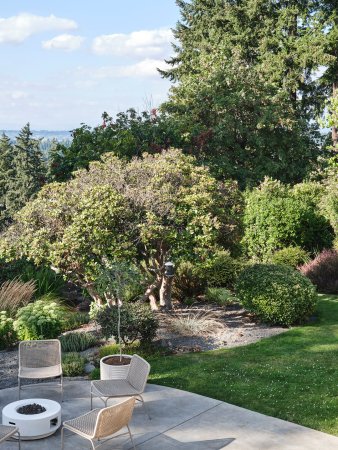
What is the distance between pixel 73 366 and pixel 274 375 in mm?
3139

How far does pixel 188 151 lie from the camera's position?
68.8 ft

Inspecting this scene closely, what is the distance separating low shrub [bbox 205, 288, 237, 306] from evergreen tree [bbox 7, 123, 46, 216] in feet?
89.6

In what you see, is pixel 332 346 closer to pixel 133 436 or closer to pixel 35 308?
pixel 133 436

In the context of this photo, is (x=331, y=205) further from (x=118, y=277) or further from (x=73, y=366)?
(x=73, y=366)

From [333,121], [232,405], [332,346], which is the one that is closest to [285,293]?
[332,346]

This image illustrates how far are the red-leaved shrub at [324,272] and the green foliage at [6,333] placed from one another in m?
8.25

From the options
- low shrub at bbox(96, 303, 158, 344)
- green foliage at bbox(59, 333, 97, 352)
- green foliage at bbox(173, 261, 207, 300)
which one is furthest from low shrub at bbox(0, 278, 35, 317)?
green foliage at bbox(173, 261, 207, 300)

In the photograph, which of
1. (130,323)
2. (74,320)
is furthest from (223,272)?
(130,323)

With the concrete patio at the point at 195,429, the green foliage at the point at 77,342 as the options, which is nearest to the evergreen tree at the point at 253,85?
the green foliage at the point at 77,342

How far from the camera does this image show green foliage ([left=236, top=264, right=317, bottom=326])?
11.1 metres

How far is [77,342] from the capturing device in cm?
1020

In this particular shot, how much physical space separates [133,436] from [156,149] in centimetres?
1304

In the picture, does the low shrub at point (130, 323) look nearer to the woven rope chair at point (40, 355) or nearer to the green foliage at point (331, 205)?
the woven rope chair at point (40, 355)

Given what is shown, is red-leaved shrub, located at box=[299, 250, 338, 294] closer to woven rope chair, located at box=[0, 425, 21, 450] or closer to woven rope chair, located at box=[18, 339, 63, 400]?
woven rope chair, located at box=[18, 339, 63, 400]
